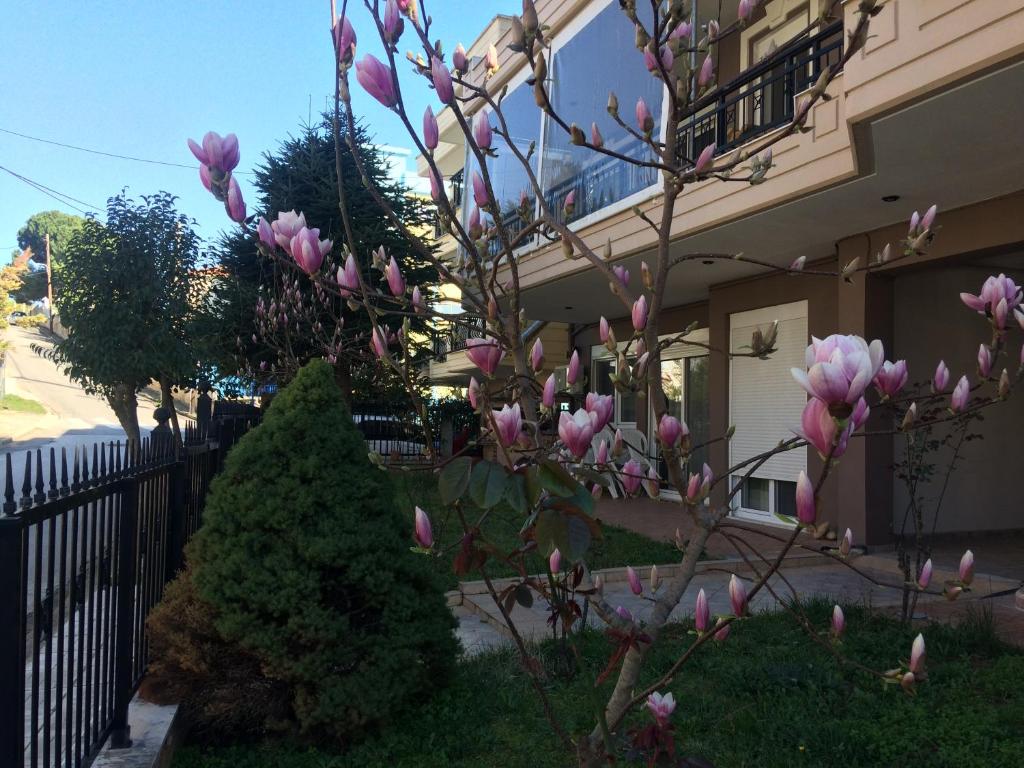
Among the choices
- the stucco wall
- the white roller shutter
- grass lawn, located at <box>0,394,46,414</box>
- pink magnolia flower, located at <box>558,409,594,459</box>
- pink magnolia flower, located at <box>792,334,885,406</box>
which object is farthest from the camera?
grass lawn, located at <box>0,394,46,414</box>

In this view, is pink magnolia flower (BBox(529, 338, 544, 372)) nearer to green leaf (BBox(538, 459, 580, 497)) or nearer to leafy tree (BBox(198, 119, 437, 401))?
green leaf (BBox(538, 459, 580, 497))

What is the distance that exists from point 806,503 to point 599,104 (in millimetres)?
8945

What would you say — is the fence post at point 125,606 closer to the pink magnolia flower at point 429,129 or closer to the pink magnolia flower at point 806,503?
the pink magnolia flower at point 429,129

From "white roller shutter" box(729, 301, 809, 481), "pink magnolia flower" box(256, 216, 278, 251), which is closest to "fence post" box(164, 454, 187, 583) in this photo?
"pink magnolia flower" box(256, 216, 278, 251)

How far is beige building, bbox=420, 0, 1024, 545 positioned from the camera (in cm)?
508

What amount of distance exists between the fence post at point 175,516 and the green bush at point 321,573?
652 millimetres

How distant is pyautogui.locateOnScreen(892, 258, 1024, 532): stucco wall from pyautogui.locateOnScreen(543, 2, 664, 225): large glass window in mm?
3302

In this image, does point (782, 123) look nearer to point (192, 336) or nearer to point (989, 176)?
point (989, 176)

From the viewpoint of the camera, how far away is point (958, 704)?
363cm

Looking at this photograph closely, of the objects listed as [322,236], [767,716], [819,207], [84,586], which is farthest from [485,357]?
[322,236]

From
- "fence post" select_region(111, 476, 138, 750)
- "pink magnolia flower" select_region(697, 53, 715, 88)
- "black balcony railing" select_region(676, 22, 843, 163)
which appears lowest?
"fence post" select_region(111, 476, 138, 750)

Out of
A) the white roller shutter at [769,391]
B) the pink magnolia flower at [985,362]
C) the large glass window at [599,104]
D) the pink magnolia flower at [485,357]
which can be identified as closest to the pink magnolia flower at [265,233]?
the pink magnolia flower at [485,357]

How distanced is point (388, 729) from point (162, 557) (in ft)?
5.01

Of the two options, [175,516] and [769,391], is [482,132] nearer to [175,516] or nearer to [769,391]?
[175,516]
